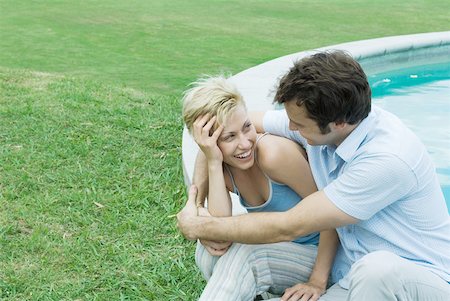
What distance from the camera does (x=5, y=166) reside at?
575 cm

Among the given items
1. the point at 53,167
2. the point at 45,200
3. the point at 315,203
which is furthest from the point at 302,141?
the point at 53,167

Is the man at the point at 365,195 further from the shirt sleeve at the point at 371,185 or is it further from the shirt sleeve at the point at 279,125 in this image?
the shirt sleeve at the point at 279,125

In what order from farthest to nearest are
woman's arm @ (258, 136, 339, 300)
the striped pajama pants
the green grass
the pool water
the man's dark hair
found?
the pool water
the green grass
woman's arm @ (258, 136, 339, 300)
the striped pajama pants
the man's dark hair

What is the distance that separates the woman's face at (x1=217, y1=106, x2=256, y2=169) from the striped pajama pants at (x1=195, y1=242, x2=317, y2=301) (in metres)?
0.36

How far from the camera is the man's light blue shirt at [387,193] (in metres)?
3.00

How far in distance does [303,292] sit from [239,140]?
0.68m

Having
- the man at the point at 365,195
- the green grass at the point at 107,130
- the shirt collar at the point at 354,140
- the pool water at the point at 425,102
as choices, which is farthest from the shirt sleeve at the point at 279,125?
the pool water at the point at 425,102

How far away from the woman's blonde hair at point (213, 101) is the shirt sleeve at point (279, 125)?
0.23 metres

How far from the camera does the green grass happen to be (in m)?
4.28

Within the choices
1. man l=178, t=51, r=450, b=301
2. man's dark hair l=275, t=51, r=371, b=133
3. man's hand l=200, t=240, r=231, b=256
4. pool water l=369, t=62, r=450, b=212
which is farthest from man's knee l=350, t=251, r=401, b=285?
pool water l=369, t=62, r=450, b=212

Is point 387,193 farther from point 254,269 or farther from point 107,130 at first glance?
point 107,130

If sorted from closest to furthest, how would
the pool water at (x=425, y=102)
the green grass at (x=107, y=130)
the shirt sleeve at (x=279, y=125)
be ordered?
1. the shirt sleeve at (x=279, y=125)
2. the green grass at (x=107, y=130)
3. the pool water at (x=425, y=102)

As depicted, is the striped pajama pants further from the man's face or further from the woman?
the man's face

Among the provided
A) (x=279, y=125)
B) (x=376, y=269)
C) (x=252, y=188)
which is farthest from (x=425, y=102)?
(x=376, y=269)
